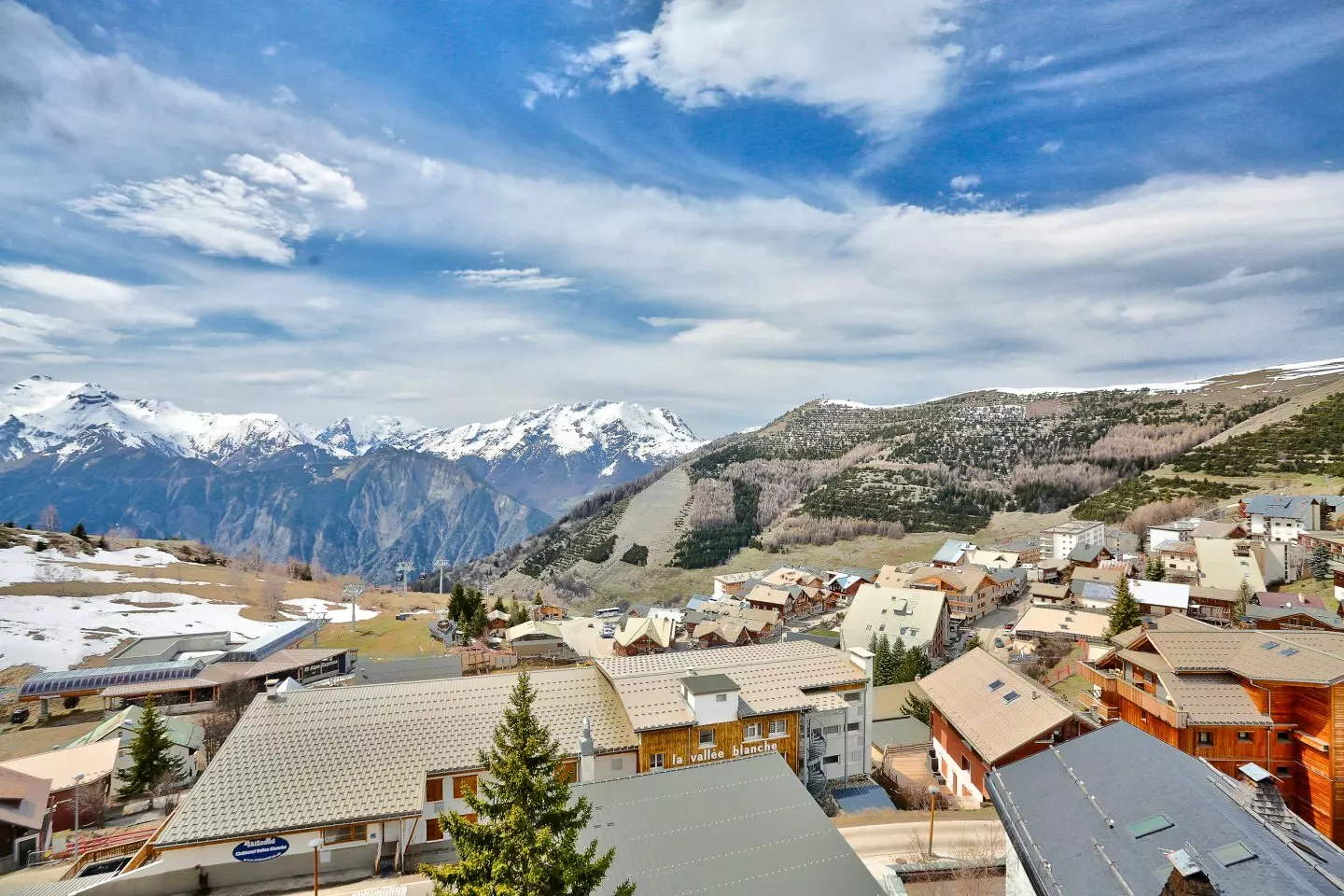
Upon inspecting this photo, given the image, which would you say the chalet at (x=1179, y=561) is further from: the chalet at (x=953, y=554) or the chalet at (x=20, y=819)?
the chalet at (x=20, y=819)

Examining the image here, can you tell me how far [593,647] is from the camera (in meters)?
79.9

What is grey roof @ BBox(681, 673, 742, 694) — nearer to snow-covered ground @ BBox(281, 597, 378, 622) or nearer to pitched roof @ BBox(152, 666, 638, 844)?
pitched roof @ BBox(152, 666, 638, 844)

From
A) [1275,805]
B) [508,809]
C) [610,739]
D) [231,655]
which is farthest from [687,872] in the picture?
[231,655]

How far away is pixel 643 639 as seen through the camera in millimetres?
80125

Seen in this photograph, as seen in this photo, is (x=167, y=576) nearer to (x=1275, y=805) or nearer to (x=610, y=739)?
(x=610, y=739)

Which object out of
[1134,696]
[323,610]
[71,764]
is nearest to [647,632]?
[71,764]

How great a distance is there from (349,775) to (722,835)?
17079 millimetres

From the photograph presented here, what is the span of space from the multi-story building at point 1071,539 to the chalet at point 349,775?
119441 mm

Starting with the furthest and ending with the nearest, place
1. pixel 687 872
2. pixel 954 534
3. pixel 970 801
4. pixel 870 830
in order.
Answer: pixel 954 534, pixel 970 801, pixel 870 830, pixel 687 872

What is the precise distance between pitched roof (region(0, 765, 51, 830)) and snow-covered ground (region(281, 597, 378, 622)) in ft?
220

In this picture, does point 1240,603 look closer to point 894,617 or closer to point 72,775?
point 894,617

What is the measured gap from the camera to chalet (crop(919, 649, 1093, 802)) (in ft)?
104

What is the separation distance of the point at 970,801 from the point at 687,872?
22.7 m

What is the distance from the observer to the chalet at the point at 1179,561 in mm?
87688
